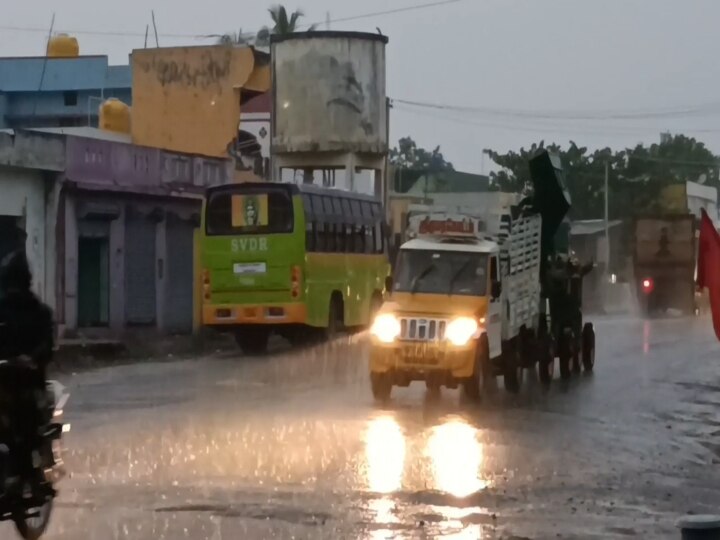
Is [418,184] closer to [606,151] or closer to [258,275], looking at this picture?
[606,151]

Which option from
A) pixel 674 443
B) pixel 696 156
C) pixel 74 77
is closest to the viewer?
pixel 674 443

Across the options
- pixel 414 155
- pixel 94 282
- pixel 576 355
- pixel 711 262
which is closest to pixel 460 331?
pixel 711 262

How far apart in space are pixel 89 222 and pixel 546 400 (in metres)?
17.0

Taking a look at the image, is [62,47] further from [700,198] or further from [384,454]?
[384,454]

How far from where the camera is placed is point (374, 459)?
14039 mm

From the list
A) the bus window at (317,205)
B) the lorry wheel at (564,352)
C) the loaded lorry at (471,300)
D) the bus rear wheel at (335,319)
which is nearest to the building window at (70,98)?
the bus rear wheel at (335,319)

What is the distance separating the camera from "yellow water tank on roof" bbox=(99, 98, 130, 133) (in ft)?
164

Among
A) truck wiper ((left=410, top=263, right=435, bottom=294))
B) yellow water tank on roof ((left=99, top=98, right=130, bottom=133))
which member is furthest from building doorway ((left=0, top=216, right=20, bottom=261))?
yellow water tank on roof ((left=99, top=98, right=130, bottom=133))

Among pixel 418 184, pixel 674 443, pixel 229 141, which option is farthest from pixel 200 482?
pixel 418 184

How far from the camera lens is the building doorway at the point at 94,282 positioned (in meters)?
35.6

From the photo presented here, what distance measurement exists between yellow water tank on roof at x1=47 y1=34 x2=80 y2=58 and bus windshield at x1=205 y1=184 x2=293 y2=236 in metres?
33.9

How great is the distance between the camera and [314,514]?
10883mm

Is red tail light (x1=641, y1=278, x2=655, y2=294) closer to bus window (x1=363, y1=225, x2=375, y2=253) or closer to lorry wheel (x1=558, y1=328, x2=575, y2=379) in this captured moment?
bus window (x1=363, y1=225, x2=375, y2=253)

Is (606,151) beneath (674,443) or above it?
above
